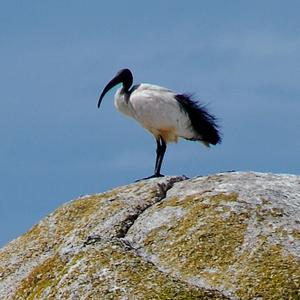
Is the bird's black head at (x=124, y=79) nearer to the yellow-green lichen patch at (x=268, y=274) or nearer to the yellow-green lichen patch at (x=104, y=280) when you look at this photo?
the yellow-green lichen patch at (x=104, y=280)

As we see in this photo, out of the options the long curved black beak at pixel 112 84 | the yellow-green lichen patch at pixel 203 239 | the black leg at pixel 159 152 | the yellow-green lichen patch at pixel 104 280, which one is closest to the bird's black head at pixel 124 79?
the long curved black beak at pixel 112 84

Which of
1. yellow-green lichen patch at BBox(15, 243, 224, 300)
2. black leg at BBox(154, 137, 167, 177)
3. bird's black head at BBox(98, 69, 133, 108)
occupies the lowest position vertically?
yellow-green lichen patch at BBox(15, 243, 224, 300)

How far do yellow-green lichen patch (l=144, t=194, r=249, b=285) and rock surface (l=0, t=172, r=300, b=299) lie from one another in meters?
0.01

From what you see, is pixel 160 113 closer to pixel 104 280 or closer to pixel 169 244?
pixel 169 244

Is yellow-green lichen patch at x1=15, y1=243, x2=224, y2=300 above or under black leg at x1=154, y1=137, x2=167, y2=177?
under

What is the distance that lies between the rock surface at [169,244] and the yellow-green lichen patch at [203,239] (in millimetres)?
14

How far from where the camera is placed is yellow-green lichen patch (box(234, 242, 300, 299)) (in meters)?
17.8

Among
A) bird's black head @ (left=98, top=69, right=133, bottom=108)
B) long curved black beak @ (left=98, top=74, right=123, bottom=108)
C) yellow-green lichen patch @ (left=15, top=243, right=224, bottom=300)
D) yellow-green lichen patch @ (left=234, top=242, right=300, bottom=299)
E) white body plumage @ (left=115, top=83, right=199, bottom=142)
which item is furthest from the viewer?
long curved black beak @ (left=98, top=74, right=123, bottom=108)

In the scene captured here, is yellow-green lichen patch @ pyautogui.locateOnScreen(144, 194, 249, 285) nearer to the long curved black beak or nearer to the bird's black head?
the bird's black head

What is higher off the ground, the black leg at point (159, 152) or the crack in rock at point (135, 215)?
the black leg at point (159, 152)

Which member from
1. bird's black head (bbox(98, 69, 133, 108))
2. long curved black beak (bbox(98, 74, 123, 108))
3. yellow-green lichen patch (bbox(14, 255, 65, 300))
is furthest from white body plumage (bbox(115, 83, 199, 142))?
yellow-green lichen patch (bbox(14, 255, 65, 300))

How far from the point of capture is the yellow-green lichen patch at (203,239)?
61.1 feet

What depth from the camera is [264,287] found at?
1791 cm

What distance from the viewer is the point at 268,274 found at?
18.2 m
